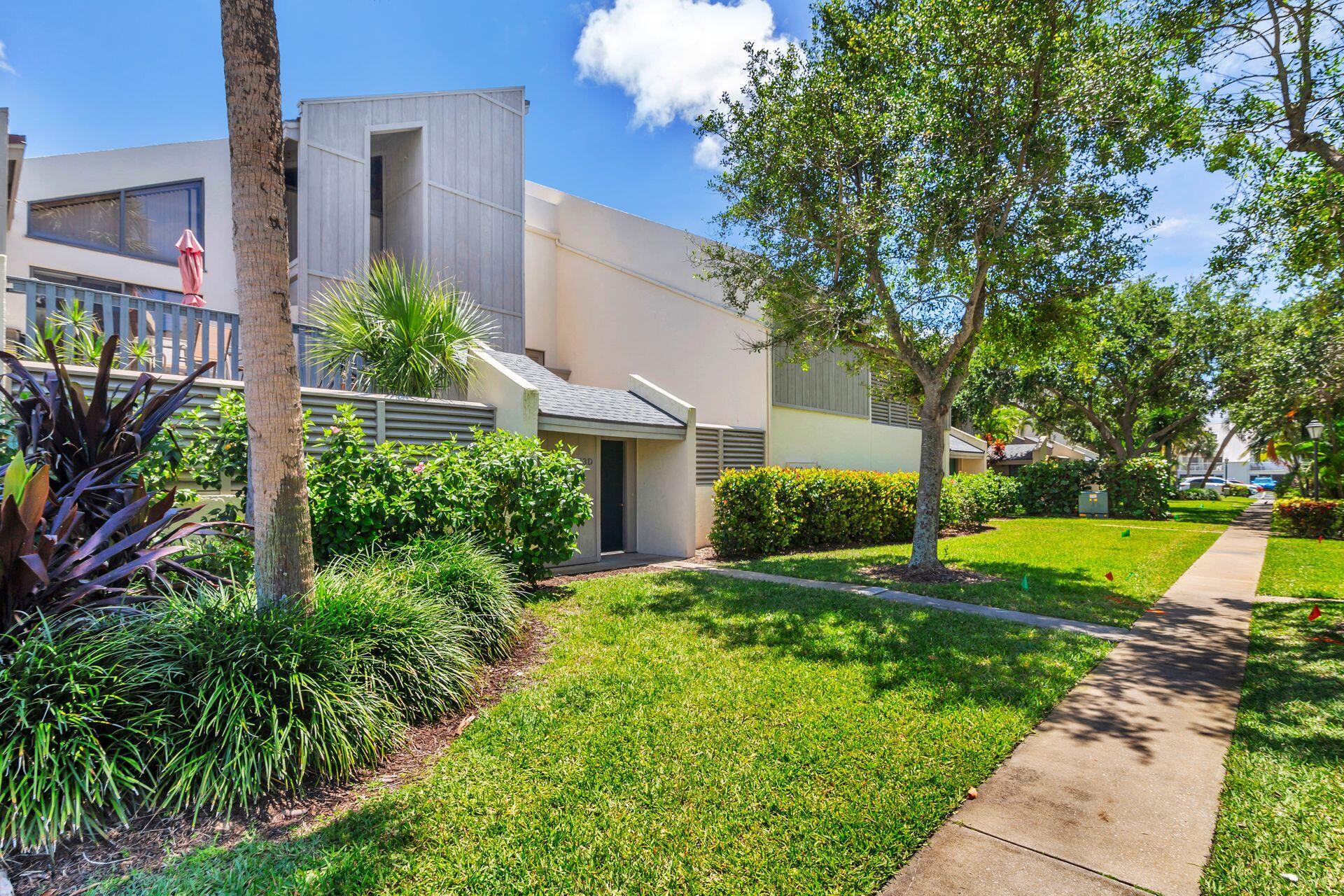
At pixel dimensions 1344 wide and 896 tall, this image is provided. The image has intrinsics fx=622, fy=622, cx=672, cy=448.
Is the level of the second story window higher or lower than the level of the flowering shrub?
higher

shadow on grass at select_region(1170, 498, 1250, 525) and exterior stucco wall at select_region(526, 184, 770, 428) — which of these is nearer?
exterior stucco wall at select_region(526, 184, 770, 428)

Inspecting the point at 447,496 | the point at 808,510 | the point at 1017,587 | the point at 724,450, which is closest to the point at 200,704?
the point at 447,496

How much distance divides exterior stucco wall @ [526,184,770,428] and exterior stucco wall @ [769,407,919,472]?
130 cm

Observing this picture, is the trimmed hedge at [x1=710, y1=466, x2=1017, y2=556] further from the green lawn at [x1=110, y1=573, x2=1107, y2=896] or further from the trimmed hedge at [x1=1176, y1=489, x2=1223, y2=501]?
the trimmed hedge at [x1=1176, y1=489, x2=1223, y2=501]

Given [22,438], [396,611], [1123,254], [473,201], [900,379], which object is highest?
[473,201]

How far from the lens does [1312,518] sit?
1702 cm

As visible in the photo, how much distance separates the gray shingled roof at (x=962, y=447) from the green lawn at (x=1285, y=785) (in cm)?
1904

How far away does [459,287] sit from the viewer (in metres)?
13.7

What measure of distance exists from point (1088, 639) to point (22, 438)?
9503mm

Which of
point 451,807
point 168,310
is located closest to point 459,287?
point 168,310

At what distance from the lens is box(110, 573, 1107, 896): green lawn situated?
274 centimetres

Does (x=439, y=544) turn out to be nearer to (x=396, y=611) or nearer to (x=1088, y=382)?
(x=396, y=611)

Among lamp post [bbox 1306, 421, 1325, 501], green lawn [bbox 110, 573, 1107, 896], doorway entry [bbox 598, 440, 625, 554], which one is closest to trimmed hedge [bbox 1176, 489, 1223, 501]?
lamp post [bbox 1306, 421, 1325, 501]

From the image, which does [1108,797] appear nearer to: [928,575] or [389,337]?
[928,575]
